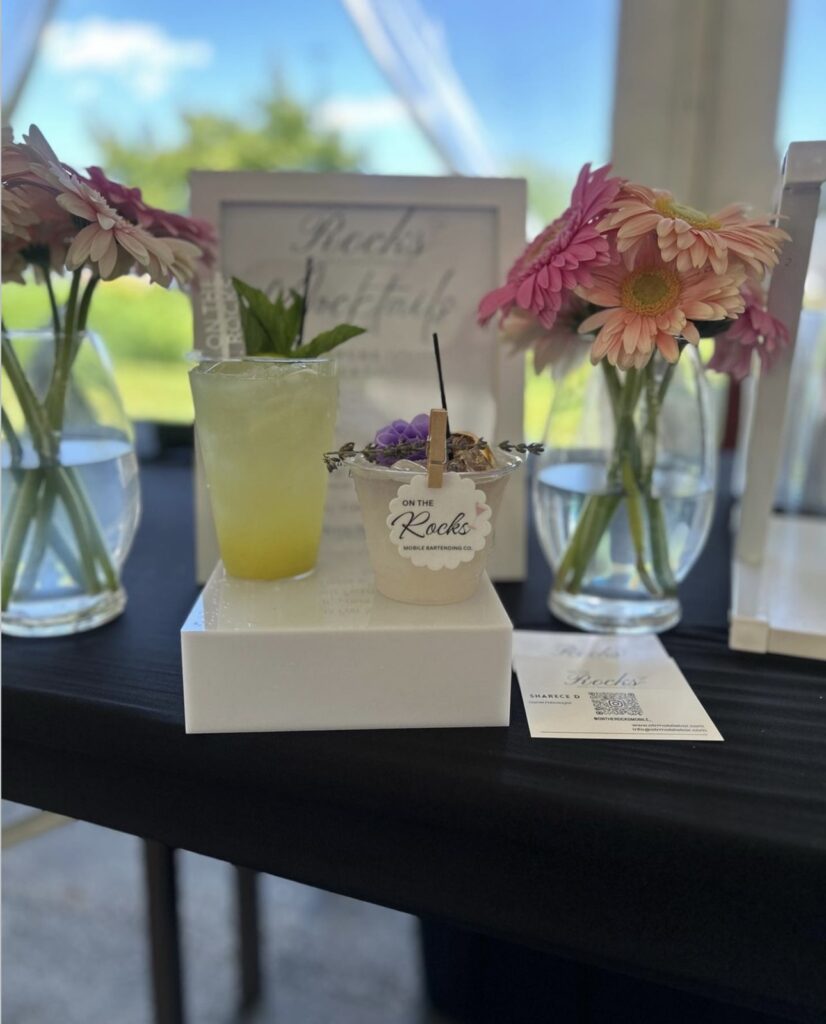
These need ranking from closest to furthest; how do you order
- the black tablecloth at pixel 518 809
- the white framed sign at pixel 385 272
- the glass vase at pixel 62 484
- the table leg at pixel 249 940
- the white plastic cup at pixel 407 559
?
the black tablecloth at pixel 518 809 < the white plastic cup at pixel 407 559 < the glass vase at pixel 62 484 < the white framed sign at pixel 385 272 < the table leg at pixel 249 940

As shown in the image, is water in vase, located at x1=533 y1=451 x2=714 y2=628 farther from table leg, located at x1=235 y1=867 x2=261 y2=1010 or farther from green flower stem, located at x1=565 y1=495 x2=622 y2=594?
table leg, located at x1=235 y1=867 x2=261 y2=1010

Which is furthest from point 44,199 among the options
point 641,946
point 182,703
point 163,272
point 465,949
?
point 465,949

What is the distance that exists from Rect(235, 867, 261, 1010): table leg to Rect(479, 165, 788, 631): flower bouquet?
2.37 feet

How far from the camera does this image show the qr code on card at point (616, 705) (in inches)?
22.7

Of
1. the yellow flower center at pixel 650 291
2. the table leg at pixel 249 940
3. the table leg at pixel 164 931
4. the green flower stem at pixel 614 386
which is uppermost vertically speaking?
the yellow flower center at pixel 650 291

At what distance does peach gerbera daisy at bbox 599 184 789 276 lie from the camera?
0.54m

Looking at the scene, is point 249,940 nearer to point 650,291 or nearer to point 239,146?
point 650,291

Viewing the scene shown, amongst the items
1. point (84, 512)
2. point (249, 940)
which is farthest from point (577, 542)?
point (249, 940)

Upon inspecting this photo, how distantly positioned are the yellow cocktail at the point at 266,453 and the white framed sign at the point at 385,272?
0.14 meters

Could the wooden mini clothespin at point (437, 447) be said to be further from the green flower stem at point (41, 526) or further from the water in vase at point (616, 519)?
the green flower stem at point (41, 526)

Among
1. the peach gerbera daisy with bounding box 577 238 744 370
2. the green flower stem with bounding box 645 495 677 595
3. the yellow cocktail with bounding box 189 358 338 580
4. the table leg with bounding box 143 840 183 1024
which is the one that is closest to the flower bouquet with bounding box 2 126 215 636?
the yellow cocktail with bounding box 189 358 338 580

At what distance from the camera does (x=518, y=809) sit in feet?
1.61

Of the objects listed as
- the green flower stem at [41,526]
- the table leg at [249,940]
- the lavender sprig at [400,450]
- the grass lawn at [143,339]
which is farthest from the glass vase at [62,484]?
the grass lawn at [143,339]

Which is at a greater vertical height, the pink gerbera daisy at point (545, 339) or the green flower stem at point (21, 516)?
the pink gerbera daisy at point (545, 339)
